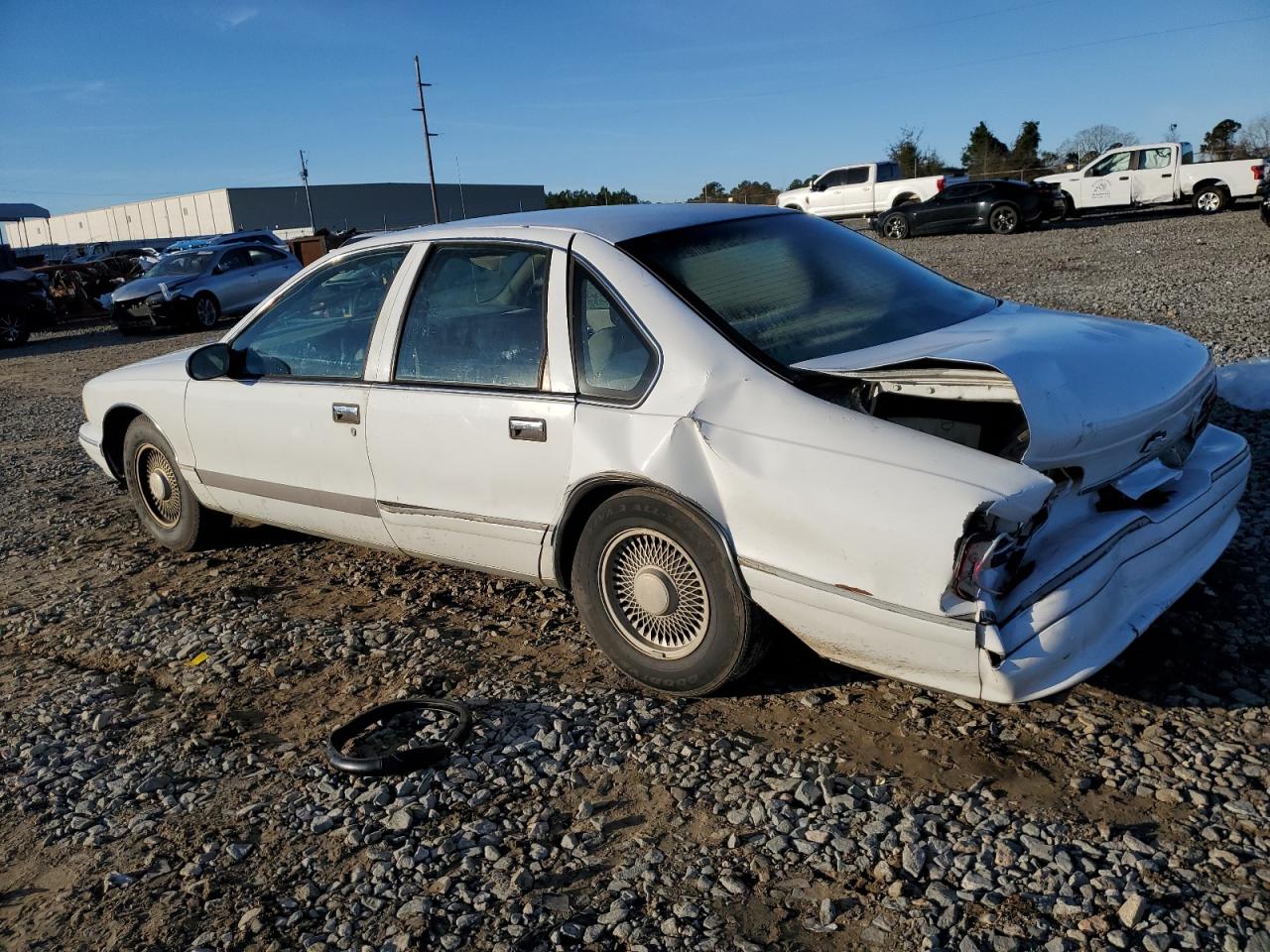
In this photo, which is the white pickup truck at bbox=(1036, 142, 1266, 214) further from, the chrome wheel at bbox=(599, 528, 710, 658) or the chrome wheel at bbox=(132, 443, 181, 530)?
the chrome wheel at bbox=(599, 528, 710, 658)

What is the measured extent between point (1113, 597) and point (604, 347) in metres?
1.73

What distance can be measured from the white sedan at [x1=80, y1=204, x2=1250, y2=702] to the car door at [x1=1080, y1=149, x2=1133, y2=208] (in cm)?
2301

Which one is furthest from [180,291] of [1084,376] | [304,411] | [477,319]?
[1084,376]

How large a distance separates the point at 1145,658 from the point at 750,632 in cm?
136

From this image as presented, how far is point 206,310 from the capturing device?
62.7 feet

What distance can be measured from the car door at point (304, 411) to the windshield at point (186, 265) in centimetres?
1585

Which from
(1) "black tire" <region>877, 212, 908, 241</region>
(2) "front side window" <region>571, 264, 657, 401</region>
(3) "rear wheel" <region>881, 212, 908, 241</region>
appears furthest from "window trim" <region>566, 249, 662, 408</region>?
(3) "rear wheel" <region>881, 212, 908, 241</region>

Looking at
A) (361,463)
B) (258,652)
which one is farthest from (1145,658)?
(258,652)

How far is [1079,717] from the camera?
312 centimetres

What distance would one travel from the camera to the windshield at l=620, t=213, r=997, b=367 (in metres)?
3.35

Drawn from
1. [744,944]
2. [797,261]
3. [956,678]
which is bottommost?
[744,944]

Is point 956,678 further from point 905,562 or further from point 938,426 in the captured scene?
point 938,426

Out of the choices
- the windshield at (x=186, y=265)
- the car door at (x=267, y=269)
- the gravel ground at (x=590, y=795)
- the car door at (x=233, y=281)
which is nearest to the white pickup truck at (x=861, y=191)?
the car door at (x=267, y=269)

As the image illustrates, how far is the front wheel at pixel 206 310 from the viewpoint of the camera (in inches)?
745
